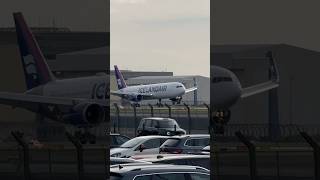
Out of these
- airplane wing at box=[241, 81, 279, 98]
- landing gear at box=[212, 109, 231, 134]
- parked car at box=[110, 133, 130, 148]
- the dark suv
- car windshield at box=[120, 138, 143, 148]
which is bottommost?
the dark suv

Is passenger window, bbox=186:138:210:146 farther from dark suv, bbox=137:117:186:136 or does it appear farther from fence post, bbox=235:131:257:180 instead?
dark suv, bbox=137:117:186:136

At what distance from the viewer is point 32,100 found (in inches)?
351


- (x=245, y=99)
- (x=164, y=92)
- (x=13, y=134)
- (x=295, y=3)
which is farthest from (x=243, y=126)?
(x=164, y=92)

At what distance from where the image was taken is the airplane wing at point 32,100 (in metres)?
8.85

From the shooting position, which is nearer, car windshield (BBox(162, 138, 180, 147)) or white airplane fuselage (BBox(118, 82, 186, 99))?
car windshield (BBox(162, 138, 180, 147))

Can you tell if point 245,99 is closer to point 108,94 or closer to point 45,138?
point 108,94

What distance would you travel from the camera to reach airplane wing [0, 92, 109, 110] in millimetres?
8852

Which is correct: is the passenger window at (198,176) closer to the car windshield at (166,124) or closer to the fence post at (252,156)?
the fence post at (252,156)

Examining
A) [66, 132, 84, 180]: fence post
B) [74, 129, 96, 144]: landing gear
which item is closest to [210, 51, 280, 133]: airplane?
[74, 129, 96, 144]: landing gear

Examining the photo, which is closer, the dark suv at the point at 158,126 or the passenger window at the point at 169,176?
the passenger window at the point at 169,176

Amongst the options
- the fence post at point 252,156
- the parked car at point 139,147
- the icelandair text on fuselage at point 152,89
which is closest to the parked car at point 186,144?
the parked car at point 139,147

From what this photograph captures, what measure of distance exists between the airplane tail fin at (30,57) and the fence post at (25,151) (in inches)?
24.5

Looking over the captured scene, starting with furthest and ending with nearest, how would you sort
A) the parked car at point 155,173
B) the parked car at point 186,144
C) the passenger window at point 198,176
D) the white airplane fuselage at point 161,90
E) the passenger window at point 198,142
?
1. the white airplane fuselage at point 161,90
2. the passenger window at point 198,142
3. the parked car at point 186,144
4. the passenger window at point 198,176
5. the parked car at point 155,173

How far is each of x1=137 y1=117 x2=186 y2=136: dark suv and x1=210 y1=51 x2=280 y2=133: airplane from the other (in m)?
18.9
